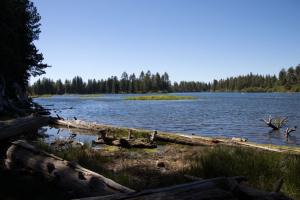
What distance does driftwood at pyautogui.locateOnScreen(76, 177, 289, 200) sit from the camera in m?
5.25

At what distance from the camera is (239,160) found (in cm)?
1031

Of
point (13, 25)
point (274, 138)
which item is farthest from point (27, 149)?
point (13, 25)

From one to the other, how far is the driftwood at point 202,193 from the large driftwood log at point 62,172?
1035 millimetres

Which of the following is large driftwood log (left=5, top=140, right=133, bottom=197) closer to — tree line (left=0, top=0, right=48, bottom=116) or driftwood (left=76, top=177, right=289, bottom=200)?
driftwood (left=76, top=177, right=289, bottom=200)

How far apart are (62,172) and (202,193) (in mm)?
3547

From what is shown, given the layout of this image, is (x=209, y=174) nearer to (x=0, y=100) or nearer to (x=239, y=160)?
(x=239, y=160)

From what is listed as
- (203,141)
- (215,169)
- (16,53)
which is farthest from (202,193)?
(16,53)

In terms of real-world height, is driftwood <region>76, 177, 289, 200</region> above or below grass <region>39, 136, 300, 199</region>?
above

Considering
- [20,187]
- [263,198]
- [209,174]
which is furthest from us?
[209,174]

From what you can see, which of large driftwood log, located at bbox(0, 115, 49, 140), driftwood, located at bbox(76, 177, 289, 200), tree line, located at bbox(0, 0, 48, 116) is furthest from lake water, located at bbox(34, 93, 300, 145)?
driftwood, located at bbox(76, 177, 289, 200)

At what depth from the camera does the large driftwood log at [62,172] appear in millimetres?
6840

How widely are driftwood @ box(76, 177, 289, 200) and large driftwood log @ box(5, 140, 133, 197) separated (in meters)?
1.04

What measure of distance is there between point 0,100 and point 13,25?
6695 mm

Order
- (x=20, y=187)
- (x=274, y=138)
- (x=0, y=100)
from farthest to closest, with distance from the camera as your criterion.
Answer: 1. (x=0, y=100)
2. (x=274, y=138)
3. (x=20, y=187)
